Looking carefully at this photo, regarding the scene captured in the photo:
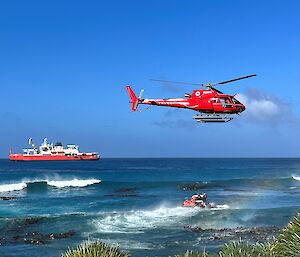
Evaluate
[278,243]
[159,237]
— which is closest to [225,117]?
[278,243]

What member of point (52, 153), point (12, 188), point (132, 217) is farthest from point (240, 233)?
point (52, 153)

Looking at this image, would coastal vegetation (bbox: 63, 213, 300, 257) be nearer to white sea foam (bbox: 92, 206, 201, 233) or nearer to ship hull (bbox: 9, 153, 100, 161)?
white sea foam (bbox: 92, 206, 201, 233)

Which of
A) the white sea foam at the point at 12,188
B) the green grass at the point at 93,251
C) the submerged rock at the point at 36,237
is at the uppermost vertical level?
the green grass at the point at 93,251

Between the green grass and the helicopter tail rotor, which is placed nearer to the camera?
the green grass

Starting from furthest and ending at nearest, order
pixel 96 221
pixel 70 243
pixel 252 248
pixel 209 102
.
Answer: pixel 96 221 → pixel 70 243 → pixel 209 102 → pixel 252 248

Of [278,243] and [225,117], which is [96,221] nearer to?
[225,117]

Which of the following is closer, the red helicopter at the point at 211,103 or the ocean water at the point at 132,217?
the red helicopter at the point at 211,103

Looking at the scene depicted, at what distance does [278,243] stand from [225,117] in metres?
10.3

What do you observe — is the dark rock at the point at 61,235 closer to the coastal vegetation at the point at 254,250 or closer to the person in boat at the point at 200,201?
the person in boat at the point at 200,201

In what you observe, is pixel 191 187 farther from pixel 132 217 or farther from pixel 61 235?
pixel 61 235

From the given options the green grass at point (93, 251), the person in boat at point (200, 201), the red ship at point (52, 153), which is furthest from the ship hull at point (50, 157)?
the green grass at point (93, 251)

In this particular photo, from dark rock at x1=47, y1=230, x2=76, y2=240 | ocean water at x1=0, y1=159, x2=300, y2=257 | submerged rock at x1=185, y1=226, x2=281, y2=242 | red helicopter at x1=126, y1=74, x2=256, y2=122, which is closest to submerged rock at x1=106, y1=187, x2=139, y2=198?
ocean water at x1=0, y1=159, x2=300, y2=257

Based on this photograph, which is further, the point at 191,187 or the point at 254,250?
the point at 191,187

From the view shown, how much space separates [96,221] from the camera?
37375 mm
